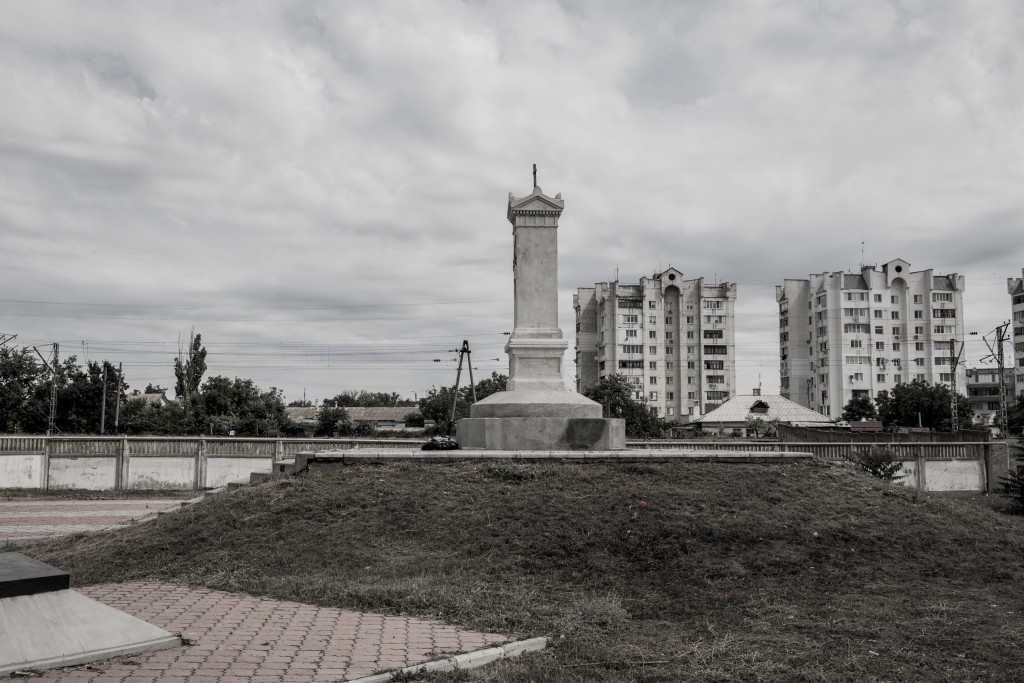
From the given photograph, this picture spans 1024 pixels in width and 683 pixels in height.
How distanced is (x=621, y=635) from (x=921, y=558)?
17.0ft

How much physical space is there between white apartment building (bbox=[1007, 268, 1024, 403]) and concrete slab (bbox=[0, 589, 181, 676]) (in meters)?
104

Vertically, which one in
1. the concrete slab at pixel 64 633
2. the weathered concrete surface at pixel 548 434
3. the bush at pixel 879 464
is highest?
the weathered concrete surface at pixel 548 434

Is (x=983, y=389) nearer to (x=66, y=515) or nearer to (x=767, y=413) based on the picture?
(x=767, y=413)

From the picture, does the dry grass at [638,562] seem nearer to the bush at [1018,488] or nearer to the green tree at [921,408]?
the bush at [1018,488]

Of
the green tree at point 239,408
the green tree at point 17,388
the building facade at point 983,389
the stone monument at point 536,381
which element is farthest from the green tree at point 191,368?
the building facade at point 983,389

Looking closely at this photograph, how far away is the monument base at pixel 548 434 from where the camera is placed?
52.4 ft

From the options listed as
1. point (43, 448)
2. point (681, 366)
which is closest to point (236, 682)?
point (43, 448)

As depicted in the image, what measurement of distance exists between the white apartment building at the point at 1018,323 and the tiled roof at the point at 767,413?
1813 inches

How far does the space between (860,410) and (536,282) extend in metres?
64.2

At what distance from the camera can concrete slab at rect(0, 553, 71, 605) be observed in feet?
20.0

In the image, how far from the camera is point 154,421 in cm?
5053

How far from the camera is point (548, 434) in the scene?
15977 mm

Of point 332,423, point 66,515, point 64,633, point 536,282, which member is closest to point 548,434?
point 536,282

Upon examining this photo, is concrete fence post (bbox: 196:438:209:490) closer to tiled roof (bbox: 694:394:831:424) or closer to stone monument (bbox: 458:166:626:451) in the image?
stone monument (bbox: 458:166:626:451)
